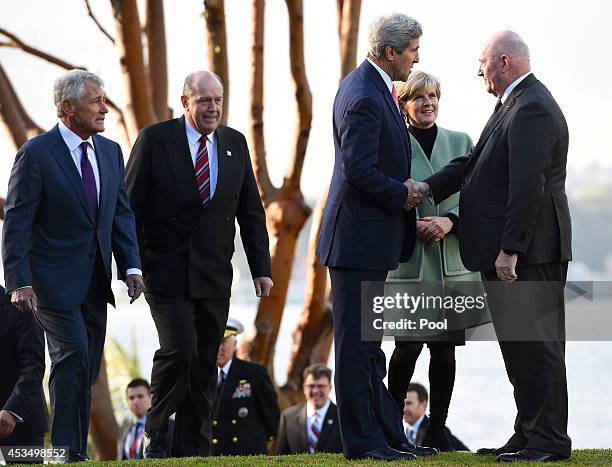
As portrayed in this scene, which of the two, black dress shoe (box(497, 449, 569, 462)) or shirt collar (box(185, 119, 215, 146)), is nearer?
black dress shoe (box(497, 449, 569, 462))

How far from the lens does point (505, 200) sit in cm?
694

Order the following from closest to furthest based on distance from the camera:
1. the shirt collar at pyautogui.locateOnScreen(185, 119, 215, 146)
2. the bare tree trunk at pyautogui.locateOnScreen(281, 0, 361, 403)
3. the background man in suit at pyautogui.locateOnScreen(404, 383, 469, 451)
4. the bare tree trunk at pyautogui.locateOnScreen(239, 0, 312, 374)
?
1. the shirt collar at pyautogui.locateOnScreen(185, 119, 215, 146)
2. the background man in suit at pyautogui.locateOnScreen(404, 383, 469, 451)
3. the bare tree trunk at pyautogui.locateOnScreen(239, 0, 312, 374)
4. the bare tree trunk at pyautogui.locateOnScreen(281, 0, 361, 403)

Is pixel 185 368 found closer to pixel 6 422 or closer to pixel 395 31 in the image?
pixel 6 422

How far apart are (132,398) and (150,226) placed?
174 inches

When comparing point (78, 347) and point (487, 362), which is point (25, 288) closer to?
point (78, 347)

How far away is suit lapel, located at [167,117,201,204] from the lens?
7.60 metres

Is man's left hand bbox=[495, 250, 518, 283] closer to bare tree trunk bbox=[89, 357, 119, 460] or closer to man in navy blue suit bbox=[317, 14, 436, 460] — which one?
man in navy blue suit bbox=[317, 14, 436, 460]

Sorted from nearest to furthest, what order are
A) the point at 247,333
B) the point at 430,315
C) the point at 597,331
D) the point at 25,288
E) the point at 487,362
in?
the point at 25,288 < the point at 430,315 < the point at 597,331 < the point at 247,333 < the point at 487,362

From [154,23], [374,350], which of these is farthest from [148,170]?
[154,23]

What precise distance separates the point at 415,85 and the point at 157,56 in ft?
18.5

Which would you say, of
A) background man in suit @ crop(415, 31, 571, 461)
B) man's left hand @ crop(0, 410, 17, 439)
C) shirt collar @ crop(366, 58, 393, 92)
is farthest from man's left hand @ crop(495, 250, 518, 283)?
man's left hand @ crop(0, 410, 17, 439)

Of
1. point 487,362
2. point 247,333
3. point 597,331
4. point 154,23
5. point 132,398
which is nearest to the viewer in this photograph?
point 597,331

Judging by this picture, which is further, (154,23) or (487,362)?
(487,362)

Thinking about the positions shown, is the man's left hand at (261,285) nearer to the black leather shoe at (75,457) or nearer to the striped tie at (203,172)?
the striped tie at (203,172)
